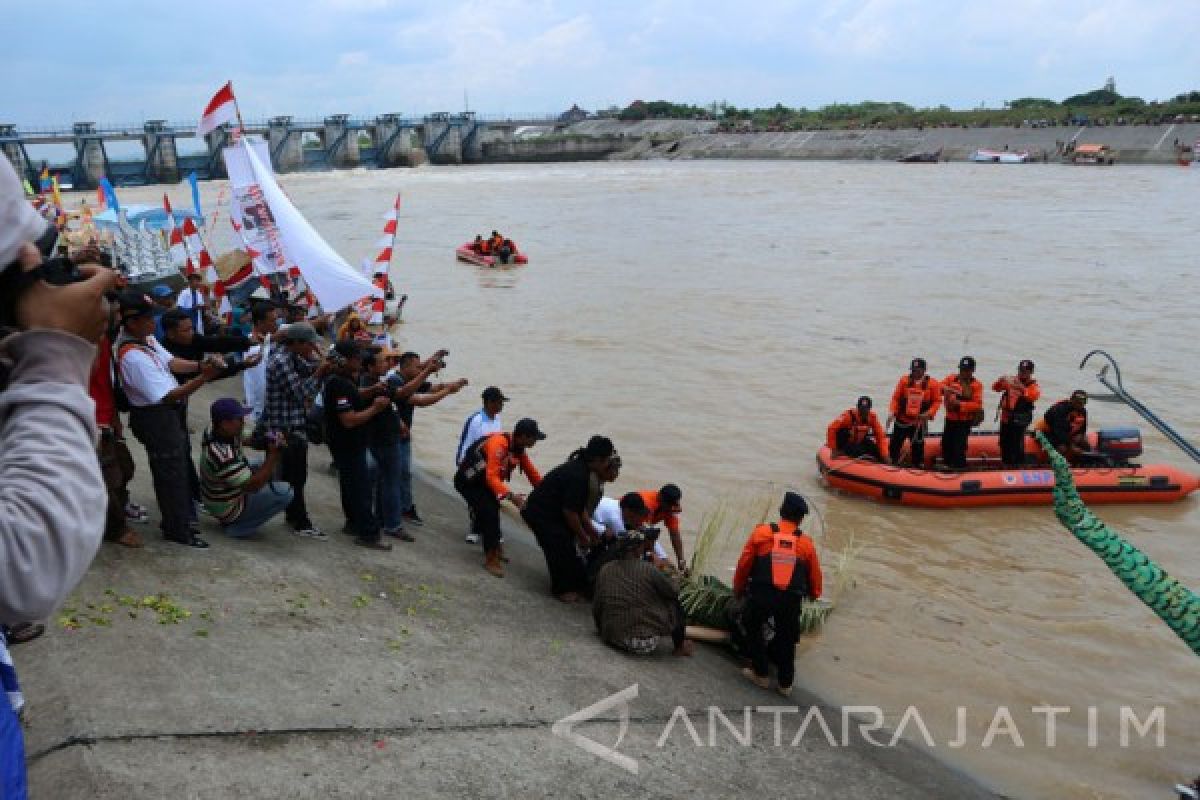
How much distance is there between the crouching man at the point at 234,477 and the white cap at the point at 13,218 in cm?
492

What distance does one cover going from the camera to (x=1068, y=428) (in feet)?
38.6

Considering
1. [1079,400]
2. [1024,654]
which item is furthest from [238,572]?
[1079,400]

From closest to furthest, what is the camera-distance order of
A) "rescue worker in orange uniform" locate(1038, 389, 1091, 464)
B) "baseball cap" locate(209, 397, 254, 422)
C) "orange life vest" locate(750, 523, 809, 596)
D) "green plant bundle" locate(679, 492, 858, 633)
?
"baseball cap" locate(209, 397, 254, 422) → "orange life vest" locate(750, 523, 809, 596) → "green plant bundle" locate(679, 492, 858, 633) → "rescue worker in orange uniform" locate(1038, 389, 1091, 464)

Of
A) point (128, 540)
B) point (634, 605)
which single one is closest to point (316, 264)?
point (128, 540)

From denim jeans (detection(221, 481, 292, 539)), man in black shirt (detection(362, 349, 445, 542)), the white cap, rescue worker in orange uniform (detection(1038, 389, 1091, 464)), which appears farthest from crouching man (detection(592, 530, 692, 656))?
rescue worker in orange uniform (detection(1038, 389, 1091, 464))

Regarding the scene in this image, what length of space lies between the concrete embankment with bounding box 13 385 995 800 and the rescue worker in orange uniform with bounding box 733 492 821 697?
0.26m

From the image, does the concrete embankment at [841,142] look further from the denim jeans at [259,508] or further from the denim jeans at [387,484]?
the denim jeans at [259,508]

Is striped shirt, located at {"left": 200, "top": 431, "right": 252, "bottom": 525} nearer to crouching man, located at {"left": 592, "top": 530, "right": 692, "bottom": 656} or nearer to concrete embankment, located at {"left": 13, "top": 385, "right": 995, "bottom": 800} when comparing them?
concrete embankment, located at {"left": 13, "top": 385, "right": 995, "bottom": 800}

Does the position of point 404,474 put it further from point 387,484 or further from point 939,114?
point 939,114

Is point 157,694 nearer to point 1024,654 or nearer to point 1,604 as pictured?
point 1,604

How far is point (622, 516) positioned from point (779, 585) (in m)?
1.57

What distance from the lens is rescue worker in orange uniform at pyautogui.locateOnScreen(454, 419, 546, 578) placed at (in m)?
7.52

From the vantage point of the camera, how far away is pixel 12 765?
1.68 meters

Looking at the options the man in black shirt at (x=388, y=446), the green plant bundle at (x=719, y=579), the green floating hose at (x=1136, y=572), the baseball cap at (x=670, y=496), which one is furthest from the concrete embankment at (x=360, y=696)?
the green floating hose at (x=1136, y=572)
